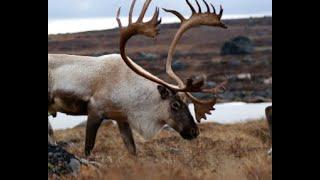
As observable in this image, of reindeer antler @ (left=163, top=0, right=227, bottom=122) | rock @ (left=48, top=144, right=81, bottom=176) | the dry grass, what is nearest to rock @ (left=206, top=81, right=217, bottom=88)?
the dry grass

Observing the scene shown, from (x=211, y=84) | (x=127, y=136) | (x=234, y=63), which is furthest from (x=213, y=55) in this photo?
(x=127, y=136)

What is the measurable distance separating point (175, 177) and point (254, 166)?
0.81 meters

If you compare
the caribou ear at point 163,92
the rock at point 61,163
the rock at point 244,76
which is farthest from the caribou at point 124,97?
the rock at point 244,76

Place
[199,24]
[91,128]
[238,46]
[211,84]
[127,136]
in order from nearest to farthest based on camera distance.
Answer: [199,24] → [91,128] → [127,136] → [211,84] → [238,46]

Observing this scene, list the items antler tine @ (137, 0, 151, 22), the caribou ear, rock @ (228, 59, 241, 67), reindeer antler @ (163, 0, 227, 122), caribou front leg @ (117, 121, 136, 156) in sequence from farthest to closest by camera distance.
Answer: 1. rock @ (228, 59, 241, 67)
2. caribou front leg @ (117, 121, 136, 156)
3. the caribou ear
4. reindeer antler @ (163, 0, 227, 122)
5. antler tine @ (137, 0, 151, 22)

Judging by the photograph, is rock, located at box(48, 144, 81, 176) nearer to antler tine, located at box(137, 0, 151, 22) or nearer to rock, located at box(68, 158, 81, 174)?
rock, located at box(68, 158, 81, 174)

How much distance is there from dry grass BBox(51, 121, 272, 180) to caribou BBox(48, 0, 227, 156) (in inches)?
13.2

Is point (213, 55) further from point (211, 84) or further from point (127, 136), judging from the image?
point (127, 136)

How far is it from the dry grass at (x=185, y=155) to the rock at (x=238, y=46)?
20.2 m

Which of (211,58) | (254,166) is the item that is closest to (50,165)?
(254,166)

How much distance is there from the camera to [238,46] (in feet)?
114

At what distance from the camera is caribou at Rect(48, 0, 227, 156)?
8.62 m

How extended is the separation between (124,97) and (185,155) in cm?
87
